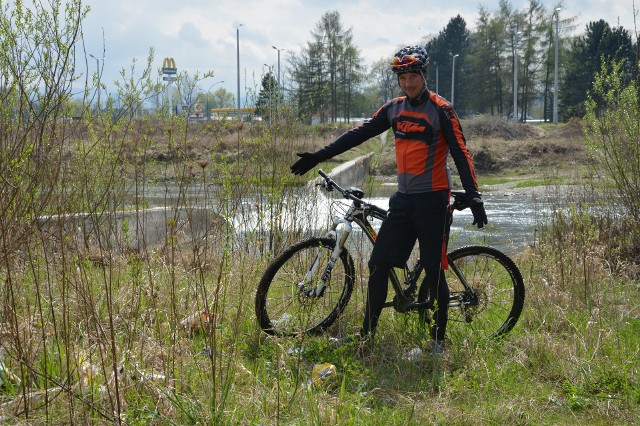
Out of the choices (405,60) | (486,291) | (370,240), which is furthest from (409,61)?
(486,291)

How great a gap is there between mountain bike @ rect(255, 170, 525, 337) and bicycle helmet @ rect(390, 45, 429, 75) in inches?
31.2

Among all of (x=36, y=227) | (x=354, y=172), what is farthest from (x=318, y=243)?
(x=354, y=172)

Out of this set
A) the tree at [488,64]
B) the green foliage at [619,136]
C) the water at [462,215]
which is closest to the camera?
the water at [462,215]

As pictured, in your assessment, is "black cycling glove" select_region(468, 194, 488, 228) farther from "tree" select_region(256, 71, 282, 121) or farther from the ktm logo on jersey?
"tree" select_region(256, 71, 282, 121)

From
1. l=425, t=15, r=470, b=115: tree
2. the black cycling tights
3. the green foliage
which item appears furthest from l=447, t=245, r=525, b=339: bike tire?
l=425, t=15, r=470, b=115: tree

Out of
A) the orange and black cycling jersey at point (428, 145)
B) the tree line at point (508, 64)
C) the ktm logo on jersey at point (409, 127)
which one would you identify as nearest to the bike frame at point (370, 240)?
the orange and black cycling jersey at point (428, 145)

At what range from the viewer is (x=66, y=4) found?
365 centimetres

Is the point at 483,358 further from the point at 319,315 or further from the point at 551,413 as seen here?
the point at 319,315

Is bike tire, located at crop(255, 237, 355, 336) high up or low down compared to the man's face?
Answer: down

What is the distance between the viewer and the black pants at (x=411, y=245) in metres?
4.44

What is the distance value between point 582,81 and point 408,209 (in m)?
52.2

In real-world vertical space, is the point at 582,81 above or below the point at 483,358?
above

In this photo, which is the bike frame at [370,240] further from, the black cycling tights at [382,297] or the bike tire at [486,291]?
the bike tire at [486,291]

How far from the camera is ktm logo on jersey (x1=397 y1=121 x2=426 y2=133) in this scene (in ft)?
14.3
